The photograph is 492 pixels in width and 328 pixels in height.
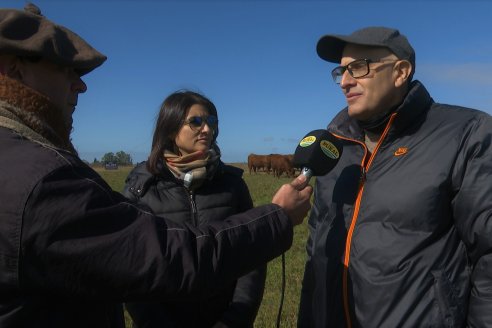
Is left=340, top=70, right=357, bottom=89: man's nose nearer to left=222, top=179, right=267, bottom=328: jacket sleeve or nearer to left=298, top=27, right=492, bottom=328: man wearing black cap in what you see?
left=298, top=27, right=492, bottom=328: man wearing black cap

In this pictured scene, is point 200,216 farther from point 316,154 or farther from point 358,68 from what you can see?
point 358,68

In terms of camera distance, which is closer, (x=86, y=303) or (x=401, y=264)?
(x=86, y=303)

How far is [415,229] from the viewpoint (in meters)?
2.25

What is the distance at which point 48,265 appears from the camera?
1.52 m

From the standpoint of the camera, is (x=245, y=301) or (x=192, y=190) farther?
(x=192, y=190)

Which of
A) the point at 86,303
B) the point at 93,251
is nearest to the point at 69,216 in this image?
the point at 93,251

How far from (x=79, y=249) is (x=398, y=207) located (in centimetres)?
149

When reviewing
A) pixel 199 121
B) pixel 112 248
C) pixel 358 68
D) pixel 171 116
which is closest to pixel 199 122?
pixel 199 121

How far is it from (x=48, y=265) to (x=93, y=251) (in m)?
0.14

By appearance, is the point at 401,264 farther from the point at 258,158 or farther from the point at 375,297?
the point at 258,158

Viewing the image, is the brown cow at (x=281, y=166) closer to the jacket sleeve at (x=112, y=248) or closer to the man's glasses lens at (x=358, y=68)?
the man's glasses lens at (x=358, y=68)

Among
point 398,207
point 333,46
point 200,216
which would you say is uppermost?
point 333,46

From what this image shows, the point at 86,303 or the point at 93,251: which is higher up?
the point at 93,251

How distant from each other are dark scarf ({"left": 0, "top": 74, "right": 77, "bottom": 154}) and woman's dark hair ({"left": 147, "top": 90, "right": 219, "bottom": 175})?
4.88 ft
